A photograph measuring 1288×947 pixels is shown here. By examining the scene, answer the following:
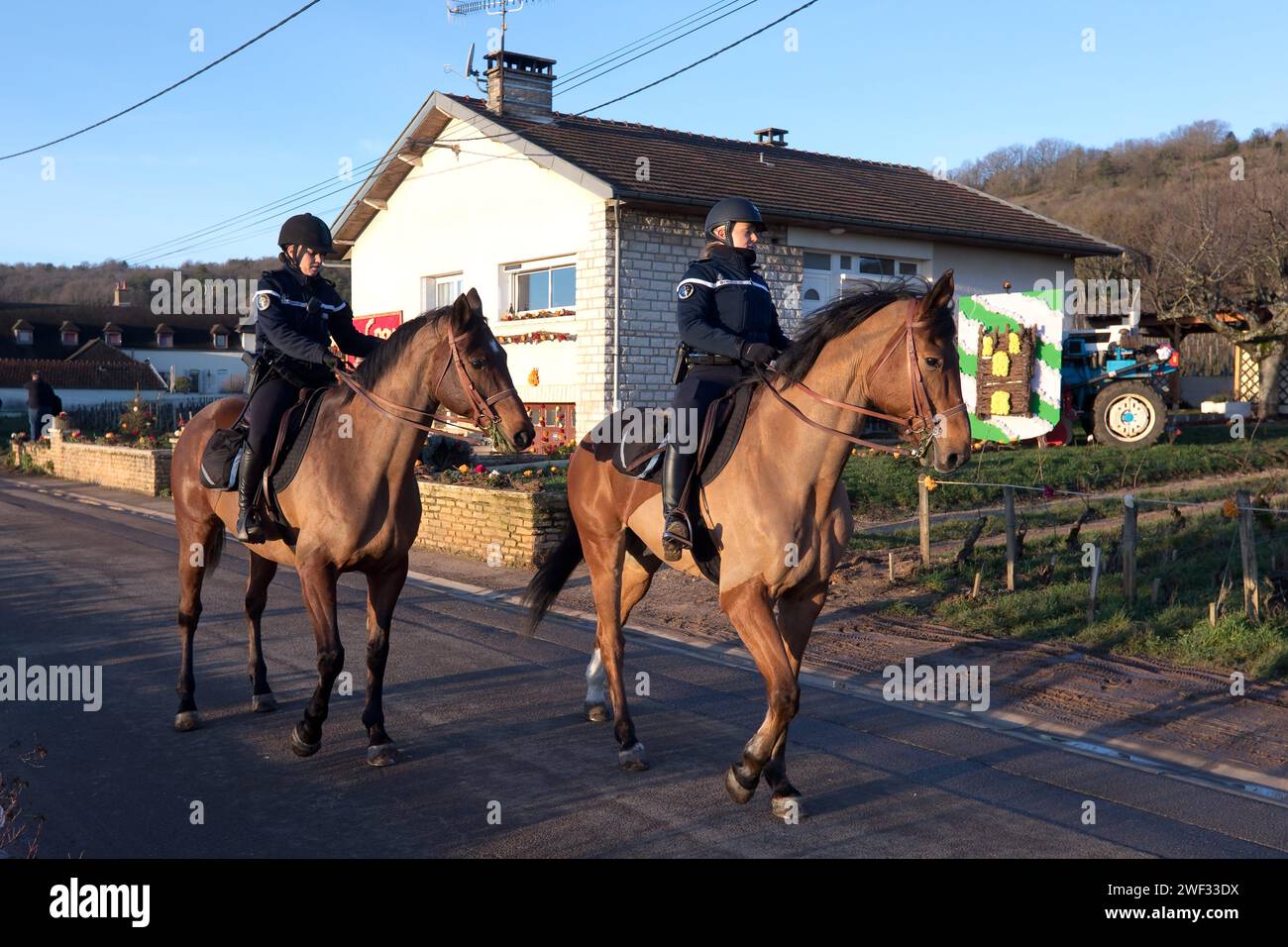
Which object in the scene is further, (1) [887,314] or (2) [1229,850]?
(1) [887,314]

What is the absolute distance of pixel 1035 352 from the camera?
18.8 metres

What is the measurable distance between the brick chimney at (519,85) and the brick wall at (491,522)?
37.9 feet

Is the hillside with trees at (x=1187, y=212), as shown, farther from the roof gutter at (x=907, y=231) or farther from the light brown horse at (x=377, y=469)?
the light brown horse at (x=377, y=469)

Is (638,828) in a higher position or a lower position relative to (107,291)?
lower

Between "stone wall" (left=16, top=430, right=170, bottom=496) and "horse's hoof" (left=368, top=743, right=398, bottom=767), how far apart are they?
58.7 ft

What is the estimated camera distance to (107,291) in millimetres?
94688

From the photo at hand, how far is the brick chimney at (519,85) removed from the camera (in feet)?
77.2

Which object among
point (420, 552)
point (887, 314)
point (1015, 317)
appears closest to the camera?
point (887, 314)

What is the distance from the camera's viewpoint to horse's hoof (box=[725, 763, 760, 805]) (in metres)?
5.50

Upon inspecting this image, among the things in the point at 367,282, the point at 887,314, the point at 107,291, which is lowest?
the point at 887,314
